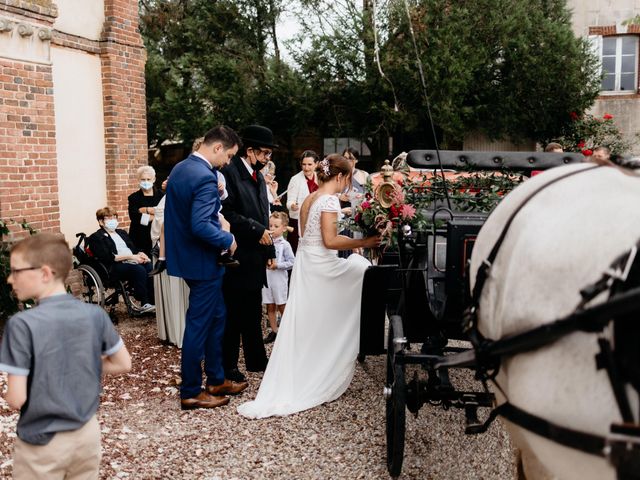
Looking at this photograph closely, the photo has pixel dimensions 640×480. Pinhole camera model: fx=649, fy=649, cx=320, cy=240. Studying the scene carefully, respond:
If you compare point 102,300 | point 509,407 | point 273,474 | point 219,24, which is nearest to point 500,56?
point 219,24

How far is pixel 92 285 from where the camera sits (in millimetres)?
7887

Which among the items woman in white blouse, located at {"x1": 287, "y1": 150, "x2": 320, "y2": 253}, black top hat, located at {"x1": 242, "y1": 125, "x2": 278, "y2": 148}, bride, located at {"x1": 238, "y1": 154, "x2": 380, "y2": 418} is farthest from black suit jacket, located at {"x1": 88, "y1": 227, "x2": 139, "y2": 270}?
bride, located at {"x1": 238, "y1": 154, "x2": 380, "y2": 418}

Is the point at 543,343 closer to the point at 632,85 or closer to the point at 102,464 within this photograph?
the point at 102,464

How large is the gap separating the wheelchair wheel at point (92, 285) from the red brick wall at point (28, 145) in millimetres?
835

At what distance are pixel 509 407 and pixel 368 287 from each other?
9.96 ft

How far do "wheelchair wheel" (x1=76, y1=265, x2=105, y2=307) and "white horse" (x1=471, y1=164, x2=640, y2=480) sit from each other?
A: 6.12 m

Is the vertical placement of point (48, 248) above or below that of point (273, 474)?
above

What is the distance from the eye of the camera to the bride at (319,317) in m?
5.20

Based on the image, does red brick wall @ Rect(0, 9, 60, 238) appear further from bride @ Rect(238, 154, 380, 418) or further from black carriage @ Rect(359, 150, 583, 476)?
black carriage @ Rect(359, 150, 583, 476)

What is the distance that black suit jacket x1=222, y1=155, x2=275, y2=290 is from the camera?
5.44m

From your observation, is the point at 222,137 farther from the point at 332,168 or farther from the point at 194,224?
the point at 332,168

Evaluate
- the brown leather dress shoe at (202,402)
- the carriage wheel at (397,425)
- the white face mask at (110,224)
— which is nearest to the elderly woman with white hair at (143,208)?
the white face mask at (110,224)

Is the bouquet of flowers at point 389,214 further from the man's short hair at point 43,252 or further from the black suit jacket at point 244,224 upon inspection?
the man's short hair at point 43,252

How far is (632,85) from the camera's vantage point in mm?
17703
